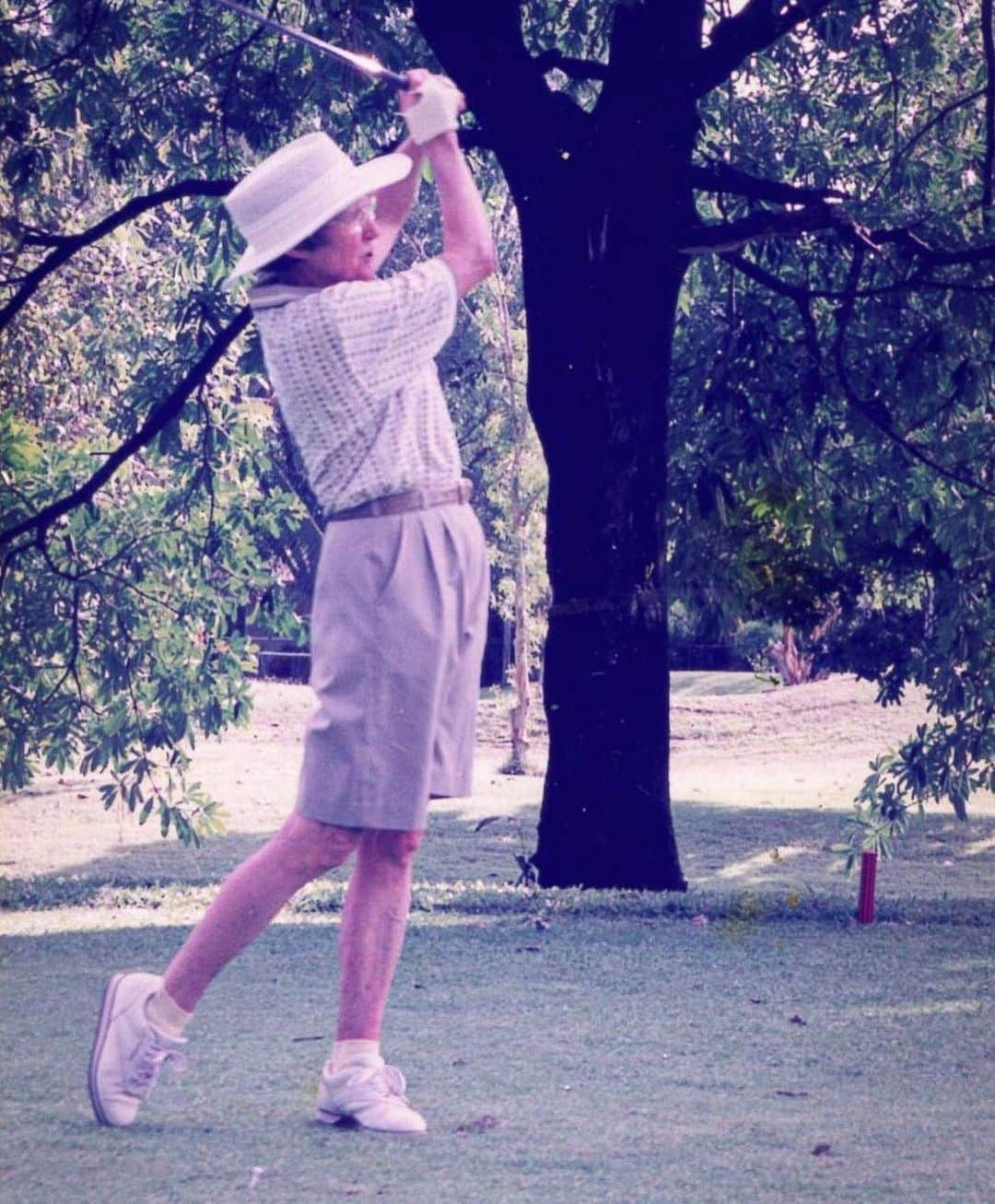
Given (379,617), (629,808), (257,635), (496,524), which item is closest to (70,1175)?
(379,617)

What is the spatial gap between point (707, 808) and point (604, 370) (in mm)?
11760

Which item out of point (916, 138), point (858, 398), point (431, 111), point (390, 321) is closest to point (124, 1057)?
point (390, 321)

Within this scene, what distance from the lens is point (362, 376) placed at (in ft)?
15.6

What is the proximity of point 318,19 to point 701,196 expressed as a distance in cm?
333

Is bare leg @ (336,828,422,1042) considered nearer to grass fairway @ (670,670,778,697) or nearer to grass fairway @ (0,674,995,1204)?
grass fairway @ (0,674,995,1204)

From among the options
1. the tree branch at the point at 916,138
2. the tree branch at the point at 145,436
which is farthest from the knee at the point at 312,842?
the tree branch at the point at 916,138

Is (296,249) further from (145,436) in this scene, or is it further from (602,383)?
(145,436)

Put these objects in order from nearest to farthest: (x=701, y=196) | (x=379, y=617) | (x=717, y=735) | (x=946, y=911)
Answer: (x=379, y=617) < (x=946, y=911) < (x=701, y=196) < (x=717, y=735)

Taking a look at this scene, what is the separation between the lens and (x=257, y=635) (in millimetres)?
43000

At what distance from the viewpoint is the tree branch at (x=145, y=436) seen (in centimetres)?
1118

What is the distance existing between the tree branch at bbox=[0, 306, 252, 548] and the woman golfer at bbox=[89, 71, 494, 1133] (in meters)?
6.37

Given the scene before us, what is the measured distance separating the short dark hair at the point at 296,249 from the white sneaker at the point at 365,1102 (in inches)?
73.9

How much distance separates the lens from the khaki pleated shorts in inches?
186

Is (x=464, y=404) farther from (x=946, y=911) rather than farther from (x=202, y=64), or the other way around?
(x=946, y=911)
